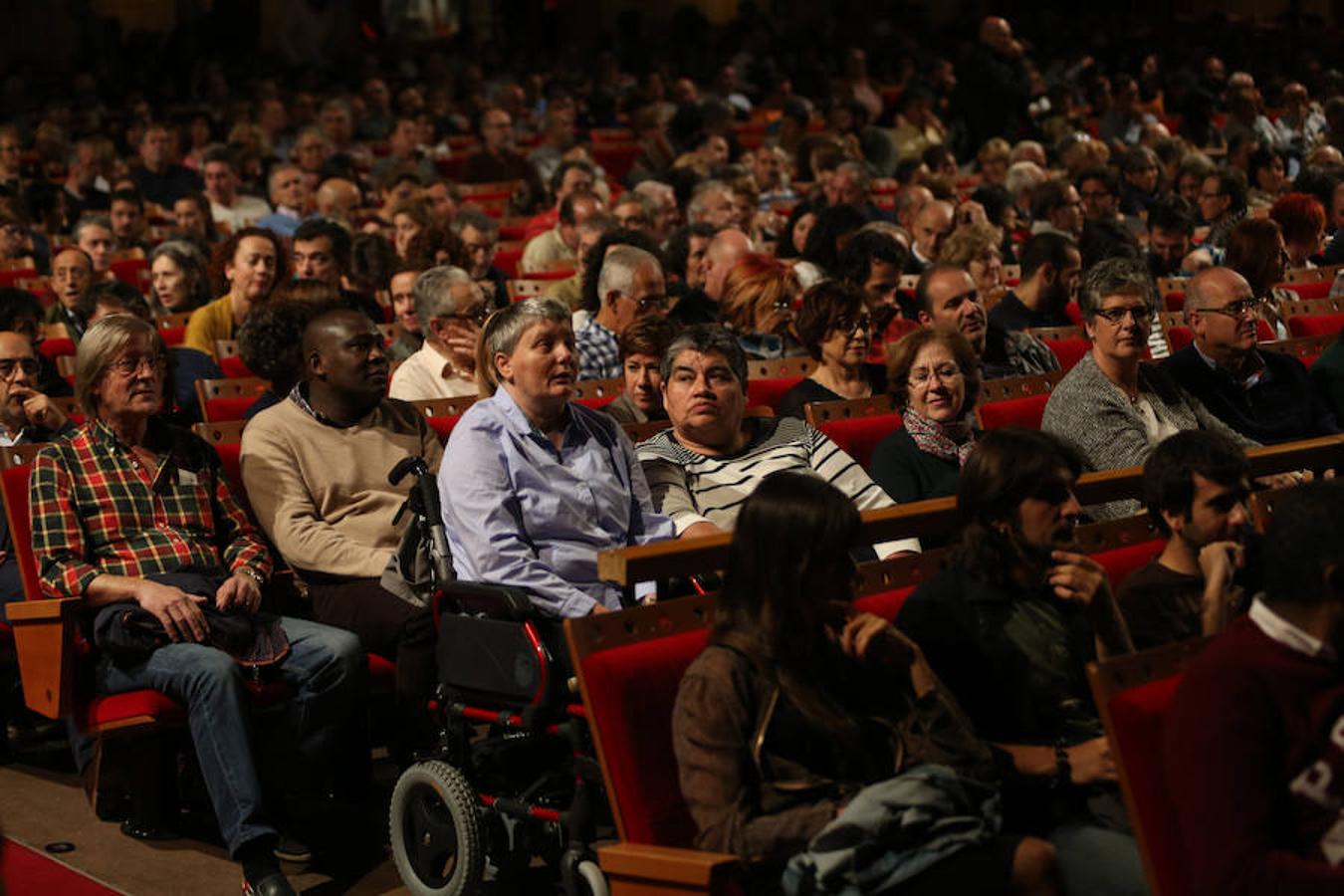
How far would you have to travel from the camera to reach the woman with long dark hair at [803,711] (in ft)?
8.02

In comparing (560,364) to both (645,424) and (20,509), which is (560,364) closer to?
(645,424)

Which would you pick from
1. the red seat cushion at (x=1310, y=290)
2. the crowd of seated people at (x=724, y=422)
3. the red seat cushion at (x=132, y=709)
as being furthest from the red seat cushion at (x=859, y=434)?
the red seat cushion at (x=1310, y=290)

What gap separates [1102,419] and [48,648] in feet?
7.86

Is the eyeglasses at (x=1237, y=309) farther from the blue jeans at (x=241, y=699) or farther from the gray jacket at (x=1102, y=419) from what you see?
the blue jeans at (x=241, y=699)

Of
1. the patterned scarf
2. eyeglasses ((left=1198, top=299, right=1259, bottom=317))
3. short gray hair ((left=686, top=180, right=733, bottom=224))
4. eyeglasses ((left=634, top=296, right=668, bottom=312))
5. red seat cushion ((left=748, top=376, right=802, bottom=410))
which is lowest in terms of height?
the patterned scarf

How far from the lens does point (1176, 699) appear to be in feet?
7.20

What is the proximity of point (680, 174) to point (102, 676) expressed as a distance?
6.89 meters

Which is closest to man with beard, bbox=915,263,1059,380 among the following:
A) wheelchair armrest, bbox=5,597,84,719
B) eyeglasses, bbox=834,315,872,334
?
eyeglasses, bbox=834,315,872,334

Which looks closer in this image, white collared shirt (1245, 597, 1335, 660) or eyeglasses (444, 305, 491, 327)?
white collared shirt (1245, 597, 1335, 660)

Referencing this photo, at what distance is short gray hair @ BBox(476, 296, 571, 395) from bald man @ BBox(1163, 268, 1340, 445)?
1.79m

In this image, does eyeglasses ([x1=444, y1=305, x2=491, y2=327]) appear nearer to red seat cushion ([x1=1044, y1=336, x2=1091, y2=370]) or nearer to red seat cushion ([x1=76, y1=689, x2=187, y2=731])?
red seat cushion ([x1=1044, y1=336, x2=1091, y2=370])

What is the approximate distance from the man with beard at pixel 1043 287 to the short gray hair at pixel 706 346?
212 centimetres

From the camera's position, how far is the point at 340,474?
409cm

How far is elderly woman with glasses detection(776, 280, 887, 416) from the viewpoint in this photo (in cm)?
469
